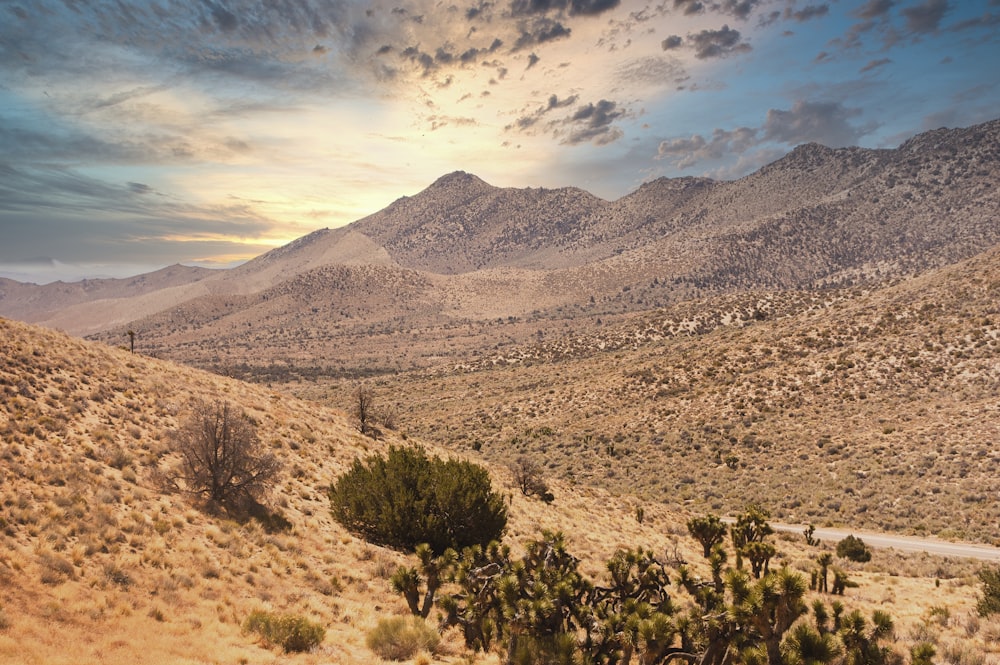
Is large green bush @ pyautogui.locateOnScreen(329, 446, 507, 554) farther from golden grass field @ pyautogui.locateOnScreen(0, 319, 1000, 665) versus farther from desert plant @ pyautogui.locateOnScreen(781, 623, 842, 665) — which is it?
desert plant @ pyautogui.locateOnScreen(781, 623, 842, 665)

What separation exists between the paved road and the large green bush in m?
21.2

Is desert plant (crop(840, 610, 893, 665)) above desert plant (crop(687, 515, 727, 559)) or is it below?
above

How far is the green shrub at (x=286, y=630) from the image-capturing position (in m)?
10.3

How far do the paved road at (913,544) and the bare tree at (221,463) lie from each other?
27.6 metres

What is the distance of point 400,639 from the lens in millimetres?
10758

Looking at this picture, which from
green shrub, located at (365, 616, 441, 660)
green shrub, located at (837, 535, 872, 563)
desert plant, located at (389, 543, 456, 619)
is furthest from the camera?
green shrub, located at (837, 535, 872, 563)

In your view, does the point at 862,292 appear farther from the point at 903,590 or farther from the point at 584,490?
the point at 903,590

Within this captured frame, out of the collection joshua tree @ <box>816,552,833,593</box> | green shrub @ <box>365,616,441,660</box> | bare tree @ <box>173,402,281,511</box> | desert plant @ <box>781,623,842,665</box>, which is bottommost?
joshua tree @ <box>816,552,833,593</box>

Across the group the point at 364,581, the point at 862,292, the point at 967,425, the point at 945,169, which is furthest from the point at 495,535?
the point at 945,169

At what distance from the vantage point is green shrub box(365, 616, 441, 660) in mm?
10578

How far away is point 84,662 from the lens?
8.27 m

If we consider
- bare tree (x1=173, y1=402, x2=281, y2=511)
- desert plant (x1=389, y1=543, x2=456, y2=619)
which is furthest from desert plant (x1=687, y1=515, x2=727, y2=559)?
bare tree (x1=173, y1=402, x2=281, y2=511)

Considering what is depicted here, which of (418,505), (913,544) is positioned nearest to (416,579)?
(418,505)

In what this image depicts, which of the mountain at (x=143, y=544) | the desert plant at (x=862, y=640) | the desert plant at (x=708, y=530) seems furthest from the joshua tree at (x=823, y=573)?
the desert plant at (x=862, y=640)
